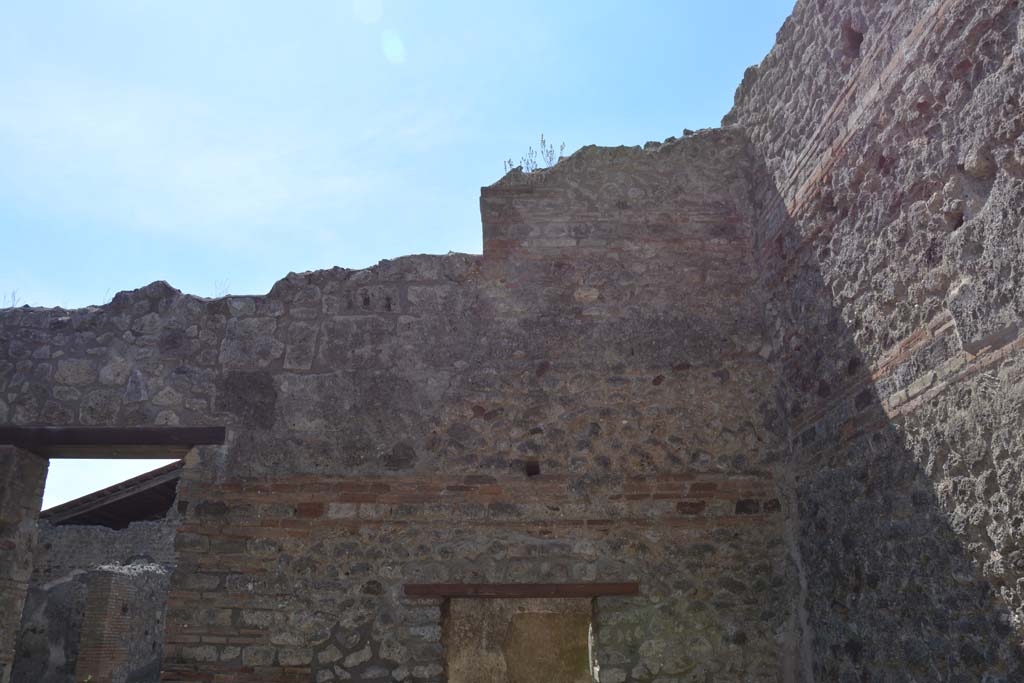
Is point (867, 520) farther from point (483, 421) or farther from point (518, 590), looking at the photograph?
point (483, 421)

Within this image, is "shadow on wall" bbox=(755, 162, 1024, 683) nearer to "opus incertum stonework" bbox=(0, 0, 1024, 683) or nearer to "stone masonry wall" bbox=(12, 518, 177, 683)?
"opus incertum stonework" bbox=(0, 0, 1024, 683)

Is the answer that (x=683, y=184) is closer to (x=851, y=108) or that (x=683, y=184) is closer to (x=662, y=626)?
(x=851, y=108)

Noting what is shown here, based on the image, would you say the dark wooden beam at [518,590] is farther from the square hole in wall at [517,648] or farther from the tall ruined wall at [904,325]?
the square hole in wall at [517,648]

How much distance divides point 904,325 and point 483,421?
8.06 ft

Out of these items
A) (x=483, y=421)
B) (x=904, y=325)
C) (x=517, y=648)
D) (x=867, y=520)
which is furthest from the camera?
(x=517, y=648)

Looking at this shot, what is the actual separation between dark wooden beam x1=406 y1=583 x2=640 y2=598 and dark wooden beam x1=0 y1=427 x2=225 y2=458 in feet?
5.17

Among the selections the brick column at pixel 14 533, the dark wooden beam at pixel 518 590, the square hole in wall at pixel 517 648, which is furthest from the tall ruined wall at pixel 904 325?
Result: the brick column at pixel 14 533

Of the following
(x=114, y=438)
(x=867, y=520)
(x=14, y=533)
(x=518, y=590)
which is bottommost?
(x=518, y=590)

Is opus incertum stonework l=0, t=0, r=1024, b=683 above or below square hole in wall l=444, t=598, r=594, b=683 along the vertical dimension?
above

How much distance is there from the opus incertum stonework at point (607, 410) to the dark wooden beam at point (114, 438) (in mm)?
19

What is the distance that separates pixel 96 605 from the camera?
10305 mm

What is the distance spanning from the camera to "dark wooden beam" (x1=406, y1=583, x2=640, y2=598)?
4824mm

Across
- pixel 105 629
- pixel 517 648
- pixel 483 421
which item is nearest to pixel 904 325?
pixel 483 421

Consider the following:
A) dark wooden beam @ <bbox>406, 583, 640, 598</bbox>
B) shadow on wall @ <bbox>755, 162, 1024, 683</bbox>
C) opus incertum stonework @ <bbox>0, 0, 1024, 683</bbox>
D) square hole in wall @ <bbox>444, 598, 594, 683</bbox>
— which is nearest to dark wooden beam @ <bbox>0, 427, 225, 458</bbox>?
opus incertum stonework @ <bbox>0, 0, 1024, 683</bbox>
